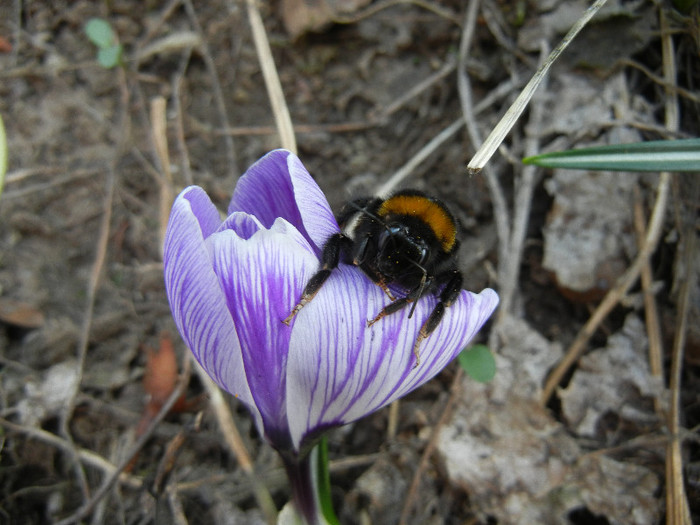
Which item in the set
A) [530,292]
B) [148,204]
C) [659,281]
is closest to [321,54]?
[148,204]

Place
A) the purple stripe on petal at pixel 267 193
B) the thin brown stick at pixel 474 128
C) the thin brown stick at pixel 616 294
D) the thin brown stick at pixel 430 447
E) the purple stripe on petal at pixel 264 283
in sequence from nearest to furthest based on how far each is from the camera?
the purple stripe on petal at pixel 264 283 → the purple stripe on petal at pixel 267 193 → the thin brown stick at pixel 430 447 → the thin brown stick at pixel 616 294 → the thin brown stick at pixel 474 128

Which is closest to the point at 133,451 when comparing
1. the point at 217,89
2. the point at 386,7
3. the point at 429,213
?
the point at 429,213

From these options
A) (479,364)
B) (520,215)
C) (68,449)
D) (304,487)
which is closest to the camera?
(304,487)

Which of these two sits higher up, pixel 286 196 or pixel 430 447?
pixel 286 196

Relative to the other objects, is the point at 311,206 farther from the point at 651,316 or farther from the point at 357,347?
the point at 651,316

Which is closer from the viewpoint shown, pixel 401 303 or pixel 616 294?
pixel 401 303

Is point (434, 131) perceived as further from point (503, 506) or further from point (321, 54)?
point (503, 506)

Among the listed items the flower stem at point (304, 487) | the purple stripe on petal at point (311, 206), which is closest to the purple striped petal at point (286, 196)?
the purple stripe on petal at point (311, 206)

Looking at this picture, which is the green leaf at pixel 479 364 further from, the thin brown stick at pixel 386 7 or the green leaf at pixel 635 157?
the thin brown stick at pixel 386 7
